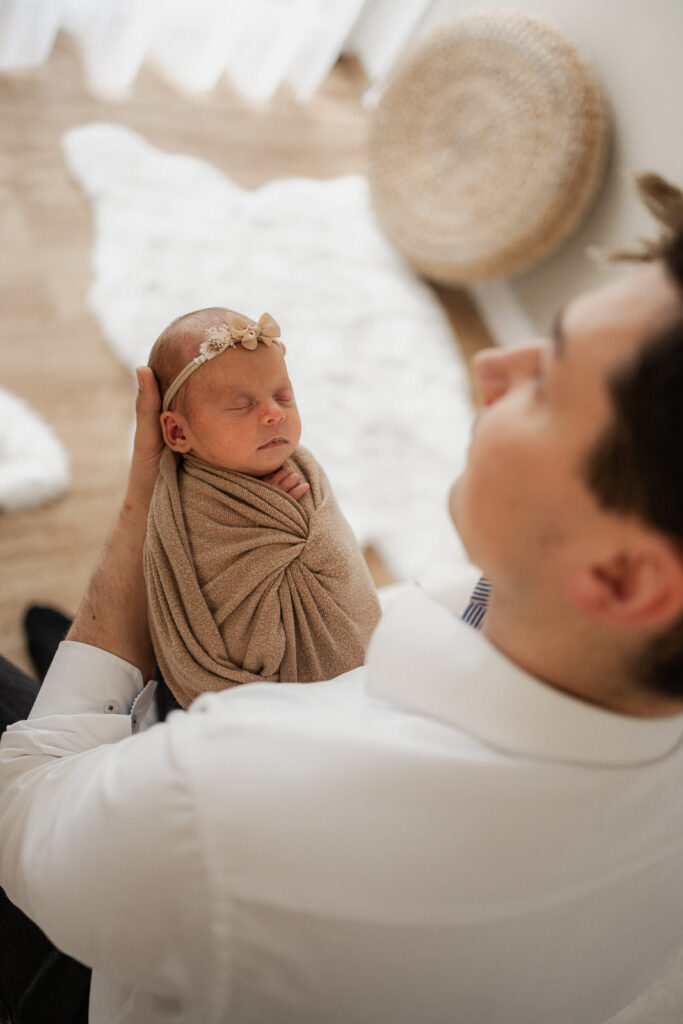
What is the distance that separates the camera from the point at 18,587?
1.78 metres

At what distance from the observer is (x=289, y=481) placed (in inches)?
47.3

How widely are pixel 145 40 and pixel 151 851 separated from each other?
9.22 feet

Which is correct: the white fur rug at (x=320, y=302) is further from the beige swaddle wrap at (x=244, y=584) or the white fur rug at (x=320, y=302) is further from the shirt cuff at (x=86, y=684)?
the shirt cuff at (x=86, y=684)

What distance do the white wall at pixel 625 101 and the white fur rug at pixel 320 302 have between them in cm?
49

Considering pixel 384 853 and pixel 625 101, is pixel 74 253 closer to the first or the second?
pixel 625 101

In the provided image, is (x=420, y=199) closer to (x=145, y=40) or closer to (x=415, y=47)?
(x=415, y=47)

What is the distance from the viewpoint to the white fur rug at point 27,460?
187 centimetres

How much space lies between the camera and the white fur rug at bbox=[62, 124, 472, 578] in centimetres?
218

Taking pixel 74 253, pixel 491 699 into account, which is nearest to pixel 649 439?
pixel 491 699

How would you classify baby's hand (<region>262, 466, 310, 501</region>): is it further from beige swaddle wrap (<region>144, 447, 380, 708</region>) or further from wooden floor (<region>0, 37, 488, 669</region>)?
wooden floor (<region>0, 37, 488, 669</region>)

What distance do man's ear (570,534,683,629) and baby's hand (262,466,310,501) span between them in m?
0.62

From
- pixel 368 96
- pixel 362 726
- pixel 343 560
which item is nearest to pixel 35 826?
pixel 362 726

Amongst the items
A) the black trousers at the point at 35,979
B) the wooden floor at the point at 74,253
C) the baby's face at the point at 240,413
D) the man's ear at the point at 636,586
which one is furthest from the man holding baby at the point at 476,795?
the wooden floor at the point at 74,253

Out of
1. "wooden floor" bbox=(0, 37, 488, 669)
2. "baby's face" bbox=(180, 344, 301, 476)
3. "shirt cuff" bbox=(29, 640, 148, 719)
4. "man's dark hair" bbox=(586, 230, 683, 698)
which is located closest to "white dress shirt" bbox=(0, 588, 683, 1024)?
"man's dark hair" bbox=(586, 230, 683, 698)
